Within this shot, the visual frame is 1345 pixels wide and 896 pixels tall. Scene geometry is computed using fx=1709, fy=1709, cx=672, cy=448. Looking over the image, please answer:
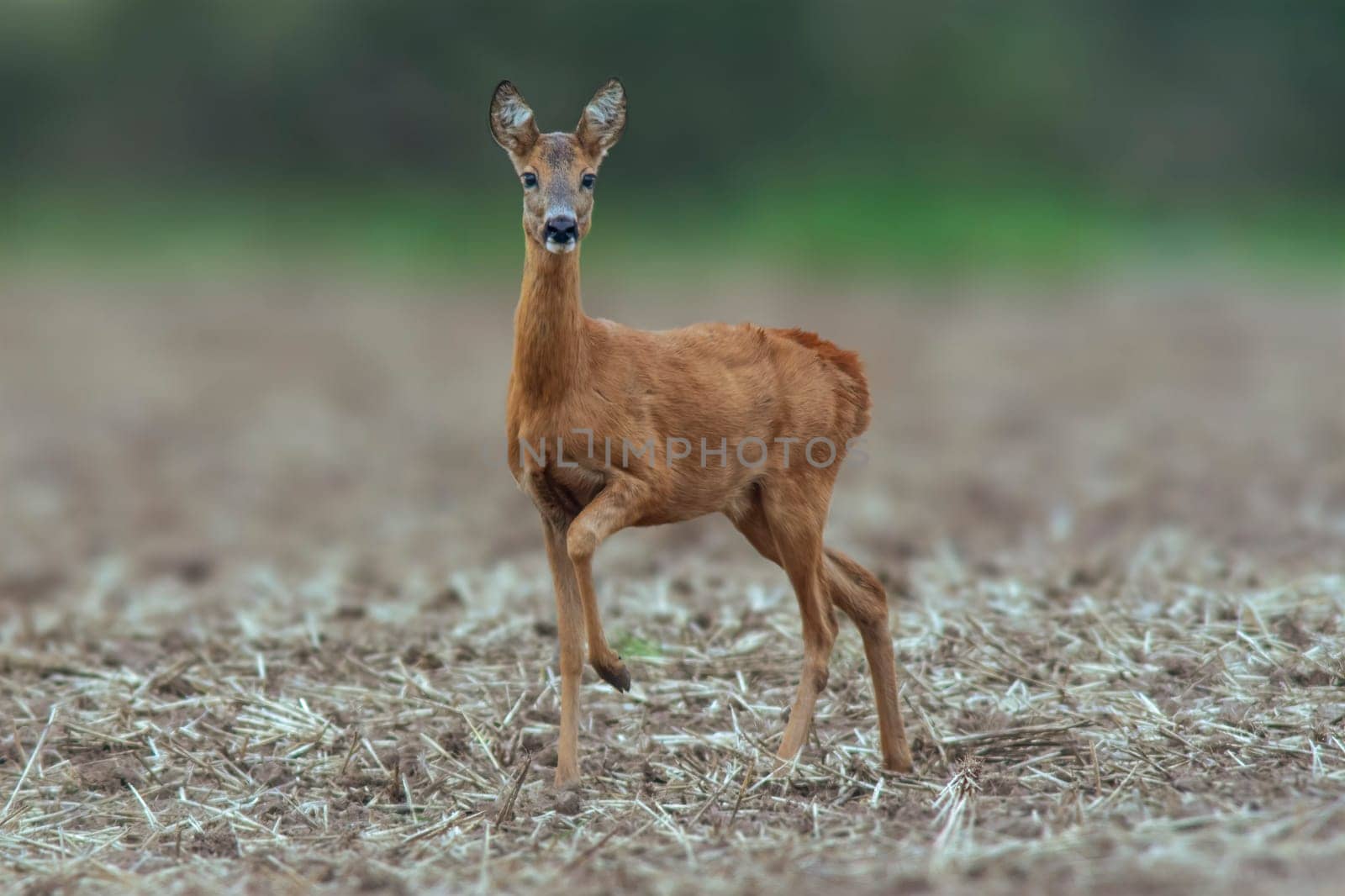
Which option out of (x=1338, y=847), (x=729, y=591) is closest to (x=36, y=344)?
(x=729, y=591)

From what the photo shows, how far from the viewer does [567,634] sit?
6758mm

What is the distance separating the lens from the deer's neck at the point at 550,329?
21.1ft

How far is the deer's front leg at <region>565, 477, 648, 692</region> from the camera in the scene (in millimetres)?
6289

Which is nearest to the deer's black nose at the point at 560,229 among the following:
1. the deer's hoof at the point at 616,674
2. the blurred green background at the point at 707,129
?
the deer's hoof at the point at 616,674

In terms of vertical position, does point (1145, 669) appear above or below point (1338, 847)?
above

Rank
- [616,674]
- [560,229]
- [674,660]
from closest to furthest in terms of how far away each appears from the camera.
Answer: [560,229] → [616,674] → [674,660]

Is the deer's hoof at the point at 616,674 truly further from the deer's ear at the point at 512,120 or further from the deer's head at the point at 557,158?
the deer's ear at the point at 512,120

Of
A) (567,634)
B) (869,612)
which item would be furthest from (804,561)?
(567,634)

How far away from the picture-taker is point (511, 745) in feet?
23.5

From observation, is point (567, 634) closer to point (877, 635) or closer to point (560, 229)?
point (877, 635)

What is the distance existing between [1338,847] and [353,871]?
318 cm

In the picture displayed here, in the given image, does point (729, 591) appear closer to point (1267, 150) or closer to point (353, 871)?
point (353, 871)

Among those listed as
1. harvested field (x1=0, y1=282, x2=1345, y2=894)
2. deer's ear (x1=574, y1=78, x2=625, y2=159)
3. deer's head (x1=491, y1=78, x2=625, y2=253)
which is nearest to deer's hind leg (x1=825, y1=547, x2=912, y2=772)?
harvested field (x1=0, y1=282, x2=1345, y2=894)

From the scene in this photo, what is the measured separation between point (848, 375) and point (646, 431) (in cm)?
107
